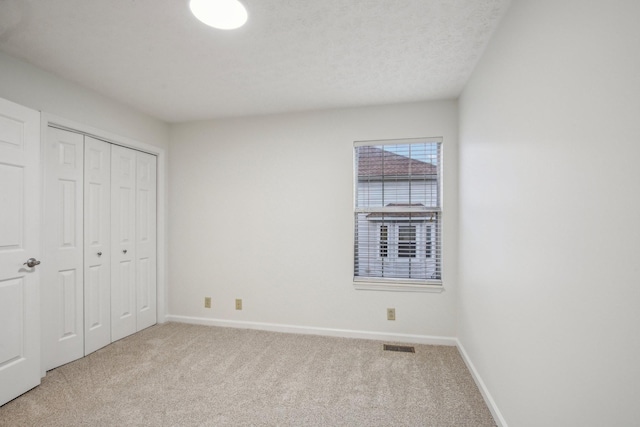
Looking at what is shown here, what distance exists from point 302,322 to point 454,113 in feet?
9.09

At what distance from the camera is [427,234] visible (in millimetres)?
3047

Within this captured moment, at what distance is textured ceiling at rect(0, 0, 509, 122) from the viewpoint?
1669mm

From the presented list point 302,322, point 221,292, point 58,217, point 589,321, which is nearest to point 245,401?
point 302,322

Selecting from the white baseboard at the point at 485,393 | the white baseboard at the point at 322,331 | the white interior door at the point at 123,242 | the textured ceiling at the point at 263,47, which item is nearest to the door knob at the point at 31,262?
the white interior door at the point at 123,242

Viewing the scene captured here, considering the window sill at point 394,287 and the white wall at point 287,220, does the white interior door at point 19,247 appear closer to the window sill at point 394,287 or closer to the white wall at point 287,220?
the white wall at point 287,220

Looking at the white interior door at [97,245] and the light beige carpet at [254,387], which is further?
the white interior door at [97,245]

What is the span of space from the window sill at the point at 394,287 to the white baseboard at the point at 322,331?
0.47m

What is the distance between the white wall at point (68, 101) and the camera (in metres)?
2.15

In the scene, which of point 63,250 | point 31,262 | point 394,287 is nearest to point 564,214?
point 394,287

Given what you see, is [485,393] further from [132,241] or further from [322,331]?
[132,241]

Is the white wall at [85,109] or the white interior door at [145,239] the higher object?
the white wall at [85,109]

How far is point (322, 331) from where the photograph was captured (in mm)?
3211

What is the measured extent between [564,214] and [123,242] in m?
3.67

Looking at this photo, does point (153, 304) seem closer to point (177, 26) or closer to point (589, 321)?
point (177, 26)
